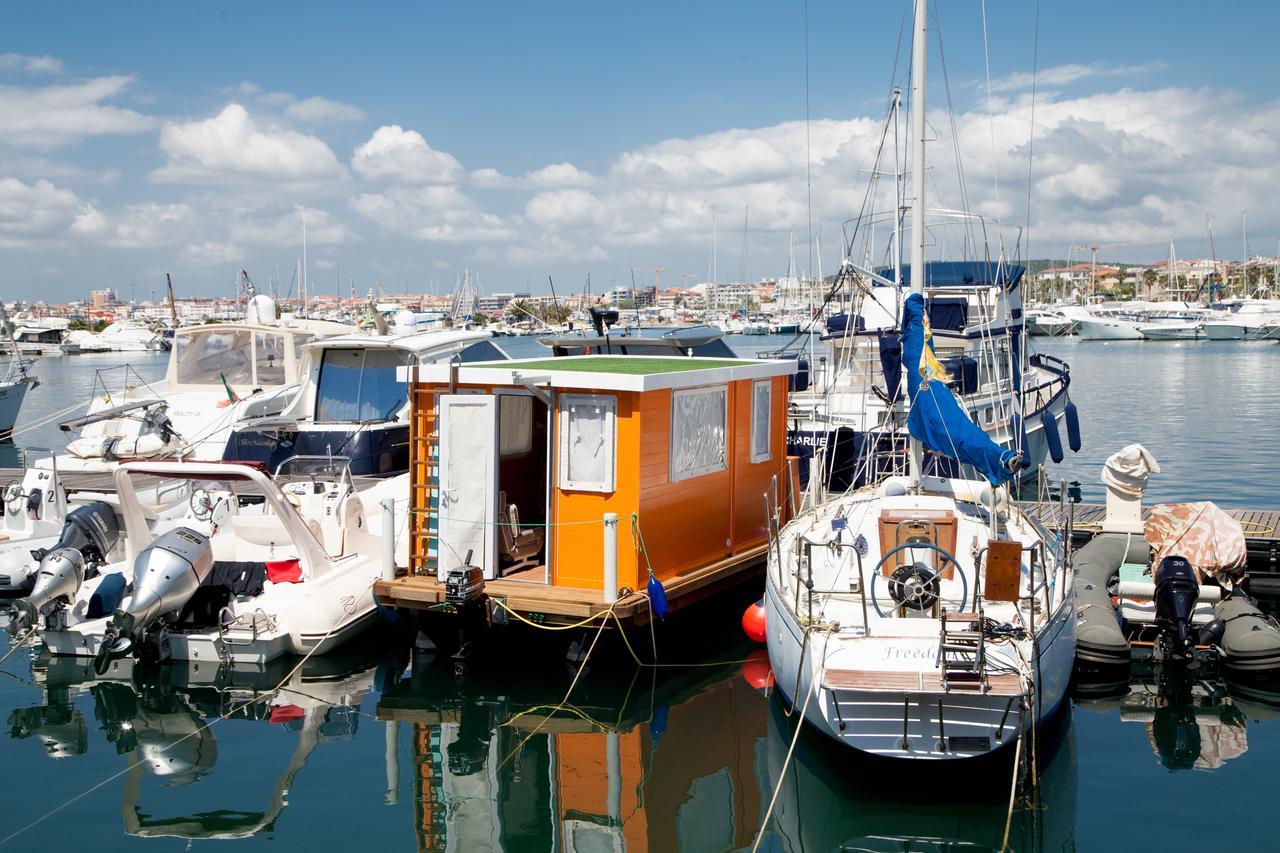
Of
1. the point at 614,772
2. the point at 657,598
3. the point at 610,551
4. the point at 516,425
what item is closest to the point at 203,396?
the point at 516,425

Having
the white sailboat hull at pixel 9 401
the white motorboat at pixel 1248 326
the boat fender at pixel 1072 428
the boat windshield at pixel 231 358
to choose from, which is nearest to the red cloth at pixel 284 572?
the boat windshield at pixel 231 358

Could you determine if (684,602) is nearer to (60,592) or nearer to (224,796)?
(224,796)

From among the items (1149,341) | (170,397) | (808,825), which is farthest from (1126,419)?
(1149,341)

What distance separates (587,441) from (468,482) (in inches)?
57.0

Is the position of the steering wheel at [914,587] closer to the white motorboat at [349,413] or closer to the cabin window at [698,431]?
the cabin window at [698,431]

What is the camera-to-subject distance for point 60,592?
41.1 feet

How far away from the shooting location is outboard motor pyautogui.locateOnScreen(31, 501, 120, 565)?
14.5 metres

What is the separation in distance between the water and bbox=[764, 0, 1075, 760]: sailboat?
65cm

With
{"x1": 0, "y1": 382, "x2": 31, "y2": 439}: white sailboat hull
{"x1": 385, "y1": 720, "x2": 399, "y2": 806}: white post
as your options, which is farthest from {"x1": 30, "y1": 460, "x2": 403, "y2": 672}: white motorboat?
{"x1": 0, "y1": 382, "x2": 31, "y2": 439}: white sailboat hull

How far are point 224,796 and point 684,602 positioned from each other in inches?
200

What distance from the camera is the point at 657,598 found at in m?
11.2

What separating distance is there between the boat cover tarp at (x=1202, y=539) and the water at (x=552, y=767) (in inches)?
75.3

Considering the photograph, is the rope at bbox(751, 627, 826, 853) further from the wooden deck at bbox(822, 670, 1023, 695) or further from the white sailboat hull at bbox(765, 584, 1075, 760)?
the wooden deck at bbox(822, 670, 1023, 695)

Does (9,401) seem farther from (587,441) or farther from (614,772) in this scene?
(614,772)
